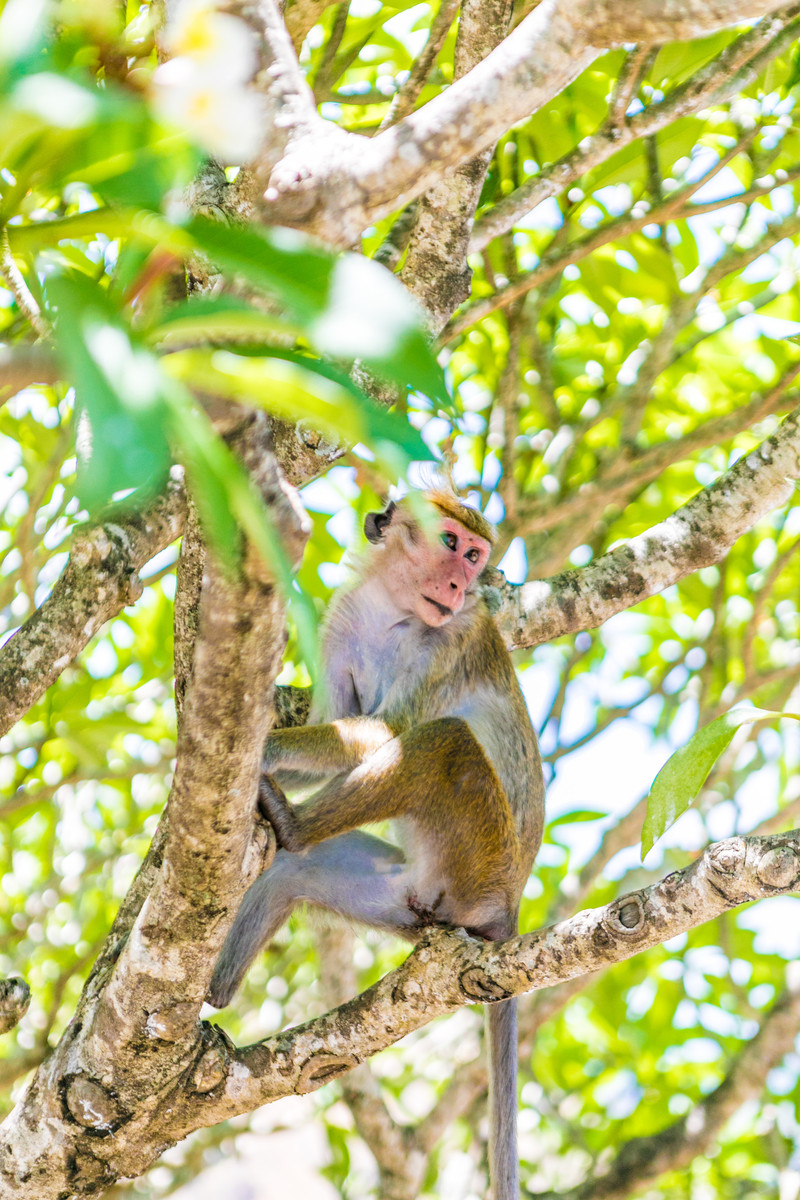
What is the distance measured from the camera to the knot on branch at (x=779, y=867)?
6.39 ft

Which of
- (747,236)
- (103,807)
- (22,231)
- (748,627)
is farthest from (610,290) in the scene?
(22,231)

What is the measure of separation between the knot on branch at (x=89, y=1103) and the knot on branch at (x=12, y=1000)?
0.65 feet

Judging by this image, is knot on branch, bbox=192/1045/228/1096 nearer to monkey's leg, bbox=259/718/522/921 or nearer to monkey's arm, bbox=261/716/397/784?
monkey's leg, bbox=259/718/522/921

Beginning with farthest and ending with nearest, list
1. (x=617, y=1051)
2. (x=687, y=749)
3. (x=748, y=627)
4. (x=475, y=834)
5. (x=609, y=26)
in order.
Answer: (x=617, y=1051) → (x=748, y=627) → (x=475, y=834) → (x=687, y=749) → (x=609, y=26)

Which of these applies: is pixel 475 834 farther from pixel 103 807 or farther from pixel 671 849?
pixel 103 807

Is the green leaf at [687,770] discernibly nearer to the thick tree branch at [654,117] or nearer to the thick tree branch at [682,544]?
the thick tree branch at [682,544]

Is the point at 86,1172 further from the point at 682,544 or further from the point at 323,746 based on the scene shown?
the point at 682,544

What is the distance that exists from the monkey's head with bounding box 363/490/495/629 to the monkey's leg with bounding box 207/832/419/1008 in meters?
0.83

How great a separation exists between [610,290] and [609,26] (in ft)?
10.0

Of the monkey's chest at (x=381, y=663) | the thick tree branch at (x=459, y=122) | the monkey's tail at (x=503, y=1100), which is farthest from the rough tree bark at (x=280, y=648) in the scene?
the monkey's tail at (x=503, y=1100)

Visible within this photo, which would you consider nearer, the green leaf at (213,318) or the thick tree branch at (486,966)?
the green leaf at (213,318)

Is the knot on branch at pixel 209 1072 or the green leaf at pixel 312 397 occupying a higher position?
the green leaf at pixel 312 397

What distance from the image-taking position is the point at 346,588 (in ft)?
14.4

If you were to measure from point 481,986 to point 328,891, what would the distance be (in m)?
1.25
